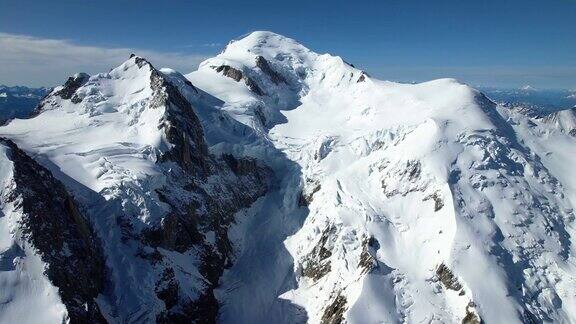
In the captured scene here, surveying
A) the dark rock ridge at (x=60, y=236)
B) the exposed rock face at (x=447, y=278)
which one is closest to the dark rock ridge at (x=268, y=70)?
the dark rock ridge at (x=60, y=236)

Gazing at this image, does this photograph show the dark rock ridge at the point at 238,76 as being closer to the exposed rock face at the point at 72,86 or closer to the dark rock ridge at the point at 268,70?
the dark rock ridge at the point at 268,70

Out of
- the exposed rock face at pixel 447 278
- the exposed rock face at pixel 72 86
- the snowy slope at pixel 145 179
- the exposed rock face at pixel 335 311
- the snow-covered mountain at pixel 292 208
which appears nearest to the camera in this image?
the snow-covered mountain at pixel 292 208

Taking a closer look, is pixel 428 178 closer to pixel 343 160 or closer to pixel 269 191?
pixel 343 160

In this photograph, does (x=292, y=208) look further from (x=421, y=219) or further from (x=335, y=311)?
(x=335, y=311)

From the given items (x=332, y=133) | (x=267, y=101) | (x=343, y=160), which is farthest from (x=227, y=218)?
(x=267, y=101)

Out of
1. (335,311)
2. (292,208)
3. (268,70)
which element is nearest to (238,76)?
(268,70)

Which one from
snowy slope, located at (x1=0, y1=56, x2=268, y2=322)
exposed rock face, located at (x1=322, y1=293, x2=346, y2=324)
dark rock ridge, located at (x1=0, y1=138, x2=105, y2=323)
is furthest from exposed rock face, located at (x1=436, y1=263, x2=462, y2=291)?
dark rock ridge, located at (x1=0, y1=138, x2=105, y2=323)
